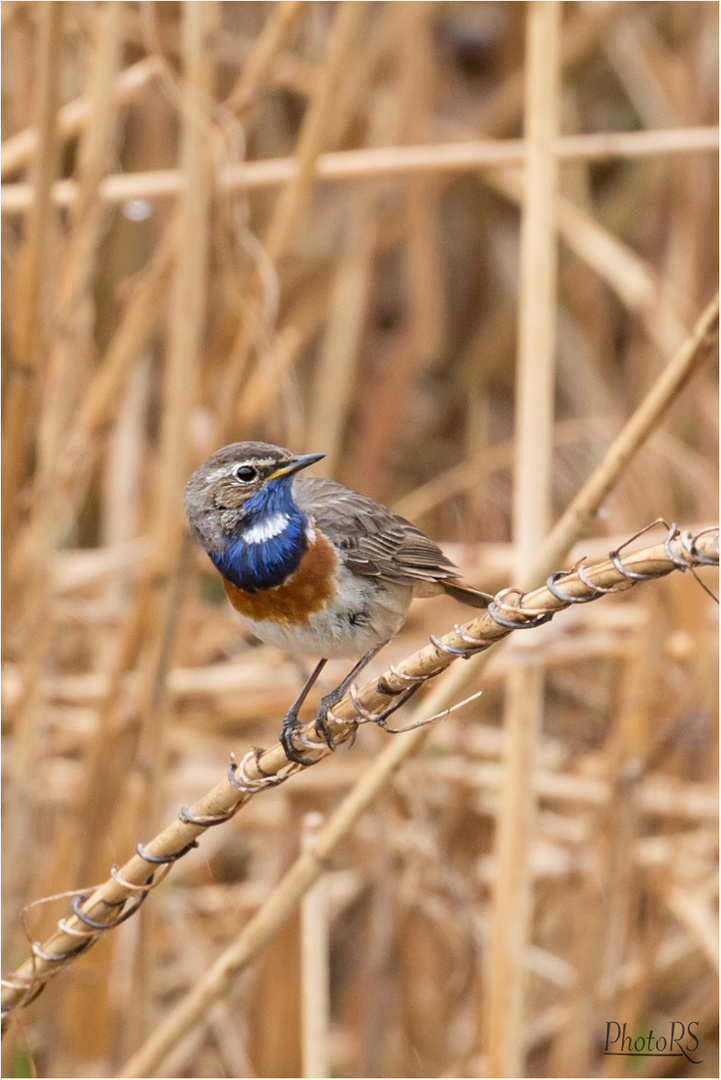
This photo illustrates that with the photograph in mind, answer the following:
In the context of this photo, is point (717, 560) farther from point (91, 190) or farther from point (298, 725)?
point (91, 190)

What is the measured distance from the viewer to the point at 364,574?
2.29 metres

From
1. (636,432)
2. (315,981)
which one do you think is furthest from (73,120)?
(315,981)

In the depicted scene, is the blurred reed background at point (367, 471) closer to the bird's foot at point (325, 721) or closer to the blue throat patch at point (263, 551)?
the bird's foot at point (325, 721)

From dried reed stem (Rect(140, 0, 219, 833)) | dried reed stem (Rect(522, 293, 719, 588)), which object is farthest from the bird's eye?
dried reed stem (Rect(140, 0, 219, 833))

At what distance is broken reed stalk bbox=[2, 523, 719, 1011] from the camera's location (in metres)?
1.33

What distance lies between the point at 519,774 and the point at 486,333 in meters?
3.22

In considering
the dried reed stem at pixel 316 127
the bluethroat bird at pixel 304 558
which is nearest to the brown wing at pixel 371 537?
the bluethroat bird at pixel 304 558

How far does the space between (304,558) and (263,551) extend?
93 mm

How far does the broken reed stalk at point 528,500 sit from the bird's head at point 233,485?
2.13 feet

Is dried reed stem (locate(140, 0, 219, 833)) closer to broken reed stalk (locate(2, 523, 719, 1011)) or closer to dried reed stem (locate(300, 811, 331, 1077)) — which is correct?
dried reed stem (locate(300, 811, 331, 1077))

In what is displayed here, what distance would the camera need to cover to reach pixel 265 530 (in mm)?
2145

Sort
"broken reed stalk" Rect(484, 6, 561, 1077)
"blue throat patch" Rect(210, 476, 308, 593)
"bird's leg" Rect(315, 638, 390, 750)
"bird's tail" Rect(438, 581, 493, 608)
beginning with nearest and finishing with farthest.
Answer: "bird's leg" Rect(315, 638, 390, 750), "blue throat patch" Rect(210, 476, 308, 593), "bird's tail" Rect(438, 581, 493, 608), "broken reed stalk" Rect(484, 6, 561, 1077)

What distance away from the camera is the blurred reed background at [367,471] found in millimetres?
2756

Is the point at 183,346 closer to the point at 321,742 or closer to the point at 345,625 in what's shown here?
the point at 345,625
